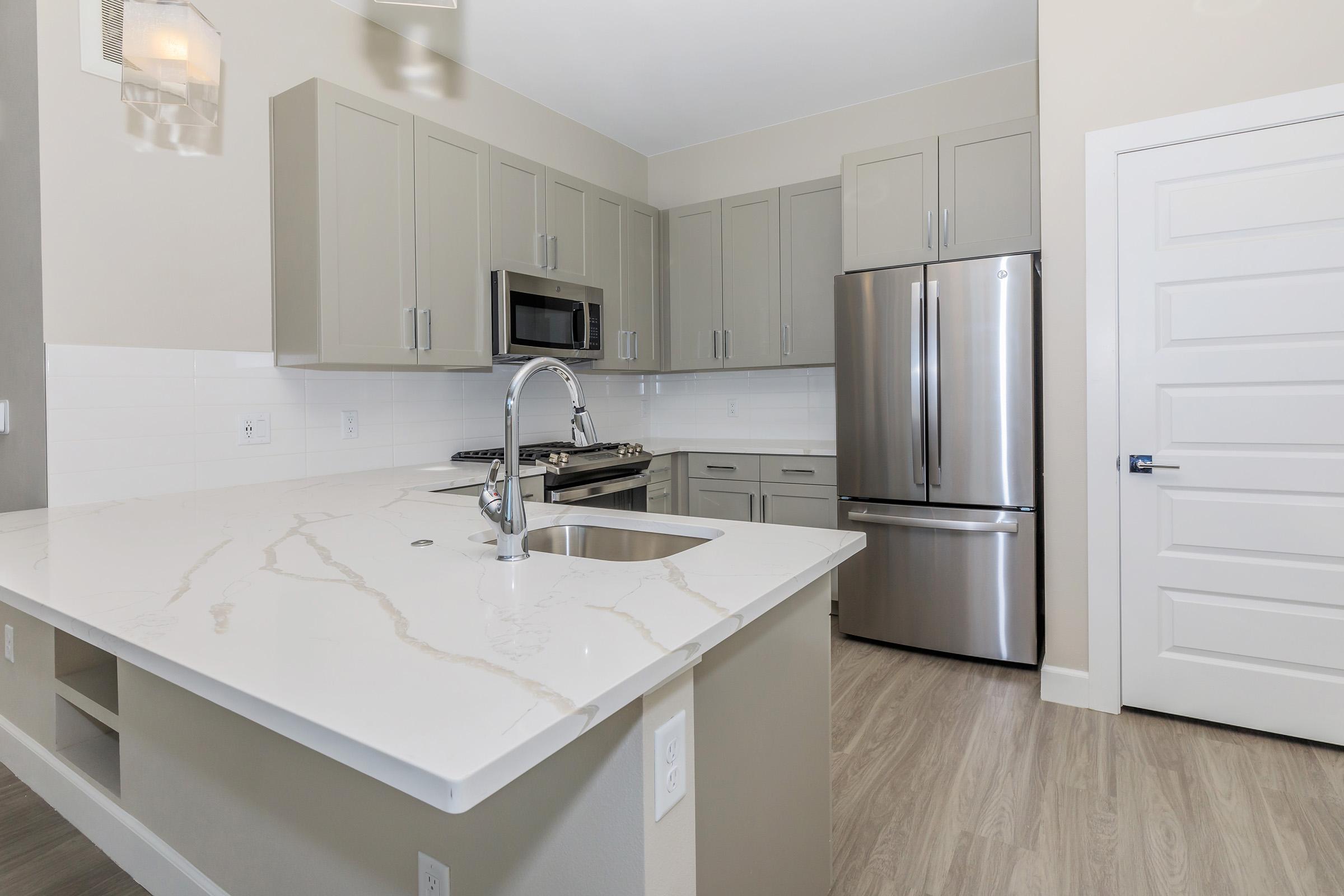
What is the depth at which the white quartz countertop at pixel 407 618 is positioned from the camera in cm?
64

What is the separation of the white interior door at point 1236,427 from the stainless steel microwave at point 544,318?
232cm

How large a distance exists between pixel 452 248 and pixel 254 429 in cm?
106

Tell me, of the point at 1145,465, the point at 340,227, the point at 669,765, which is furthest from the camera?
the point at 340,227

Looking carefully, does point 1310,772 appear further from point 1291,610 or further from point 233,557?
point 233,557

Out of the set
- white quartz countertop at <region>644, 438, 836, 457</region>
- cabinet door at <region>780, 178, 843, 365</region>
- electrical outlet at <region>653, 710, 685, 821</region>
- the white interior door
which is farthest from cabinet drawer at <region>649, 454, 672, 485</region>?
electrical outlet at <region>653, 710, 685, 821</region>

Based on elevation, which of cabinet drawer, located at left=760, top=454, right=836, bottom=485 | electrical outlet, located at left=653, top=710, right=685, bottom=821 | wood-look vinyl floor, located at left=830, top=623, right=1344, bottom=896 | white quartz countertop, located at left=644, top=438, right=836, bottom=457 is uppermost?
white quartz countertop, located at left=644, top=438, right=836, bottom=457

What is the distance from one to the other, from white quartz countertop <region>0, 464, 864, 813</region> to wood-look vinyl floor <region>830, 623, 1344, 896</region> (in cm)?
94

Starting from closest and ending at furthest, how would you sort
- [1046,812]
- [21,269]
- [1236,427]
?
[1046,812], [21,269], [1236,427]

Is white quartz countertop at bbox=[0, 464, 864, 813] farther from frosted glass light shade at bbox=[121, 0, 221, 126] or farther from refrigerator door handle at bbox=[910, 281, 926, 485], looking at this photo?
refrigerator door handle at bbox=[910, 281, 926, 485]

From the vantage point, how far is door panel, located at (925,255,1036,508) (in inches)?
108

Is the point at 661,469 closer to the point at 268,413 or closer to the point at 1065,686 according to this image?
the point at 268,413

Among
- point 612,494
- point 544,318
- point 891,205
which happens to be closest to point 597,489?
point 612,494

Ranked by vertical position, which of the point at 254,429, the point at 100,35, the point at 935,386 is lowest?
the point at 254,429

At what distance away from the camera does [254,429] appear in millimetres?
2557
